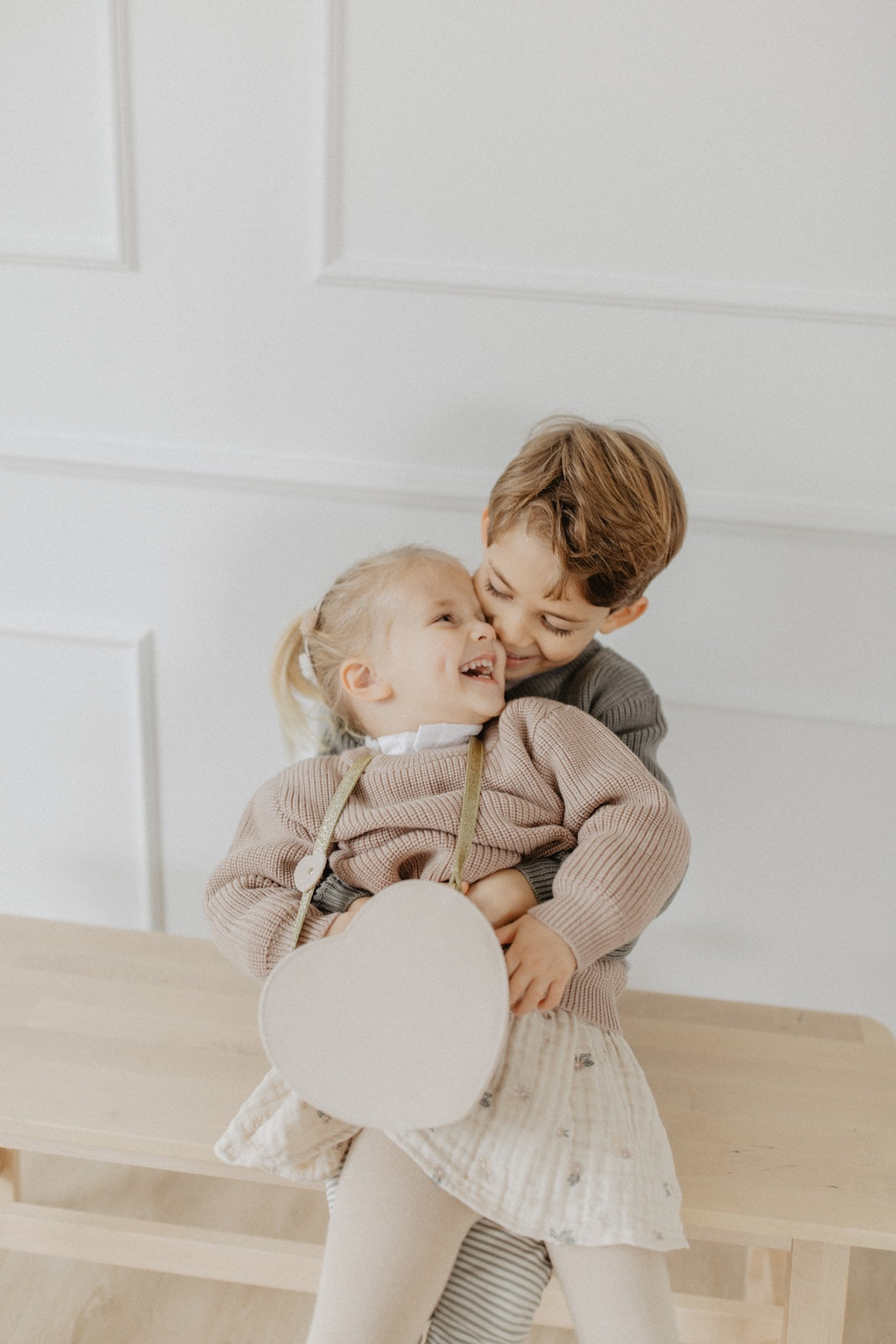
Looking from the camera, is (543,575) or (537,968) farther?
(543,575)

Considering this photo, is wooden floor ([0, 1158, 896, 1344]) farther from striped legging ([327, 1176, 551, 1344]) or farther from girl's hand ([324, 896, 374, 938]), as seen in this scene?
girl's hand ([324, 896, 374, 938])

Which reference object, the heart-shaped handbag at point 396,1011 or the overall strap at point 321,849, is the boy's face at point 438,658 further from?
the heart-shaped handbag at point 396,1011

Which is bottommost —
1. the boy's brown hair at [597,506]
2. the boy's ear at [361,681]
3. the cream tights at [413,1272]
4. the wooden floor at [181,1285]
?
the wooden floor at [181,1285]

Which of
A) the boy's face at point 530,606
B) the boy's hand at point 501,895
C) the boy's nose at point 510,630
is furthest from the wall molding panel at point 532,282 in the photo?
the boy's hand at point 501,895

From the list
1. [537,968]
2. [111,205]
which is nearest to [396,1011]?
[537,968]

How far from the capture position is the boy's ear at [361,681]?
45.4 inches

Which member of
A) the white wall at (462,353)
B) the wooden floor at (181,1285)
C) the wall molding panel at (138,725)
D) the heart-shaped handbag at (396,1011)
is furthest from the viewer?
the wall molding panel at (138,725)

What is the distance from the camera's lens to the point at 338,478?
1.45m

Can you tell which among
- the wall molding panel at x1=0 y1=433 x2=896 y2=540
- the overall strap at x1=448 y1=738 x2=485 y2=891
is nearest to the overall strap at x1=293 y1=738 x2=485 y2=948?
the overall strap at x1=448 y1=738 x2=485 y2=891

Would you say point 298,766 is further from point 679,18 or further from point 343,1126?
point 679,18

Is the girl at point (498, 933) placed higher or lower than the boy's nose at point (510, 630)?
lower

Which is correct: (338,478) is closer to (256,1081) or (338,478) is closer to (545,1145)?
(256,1081)

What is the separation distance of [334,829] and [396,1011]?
0.77 feet

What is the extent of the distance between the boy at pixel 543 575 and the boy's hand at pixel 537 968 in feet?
0.20
